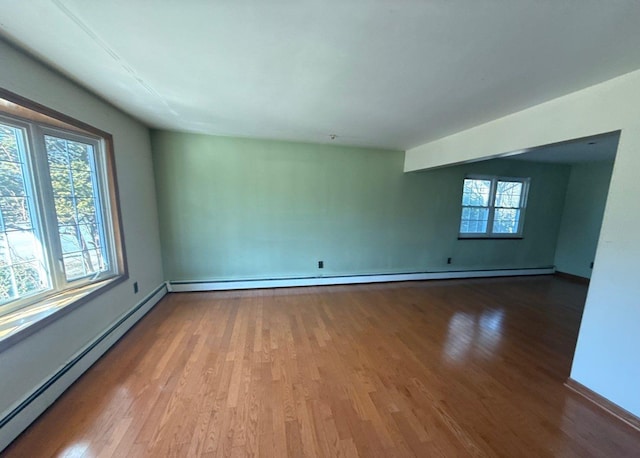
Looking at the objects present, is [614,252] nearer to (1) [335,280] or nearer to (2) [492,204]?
(1) [335,280]

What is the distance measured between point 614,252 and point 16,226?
4.11 meters

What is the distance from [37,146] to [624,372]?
4.43 meters

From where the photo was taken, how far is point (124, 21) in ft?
3.79

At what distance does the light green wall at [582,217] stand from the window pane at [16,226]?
7.77m

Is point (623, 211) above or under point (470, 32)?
under

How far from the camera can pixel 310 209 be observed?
3791 mm

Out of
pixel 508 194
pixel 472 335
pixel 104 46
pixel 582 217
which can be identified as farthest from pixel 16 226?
pixel 582 217

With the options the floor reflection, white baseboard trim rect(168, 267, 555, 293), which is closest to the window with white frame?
white baseboard trim rect(168, 267, 555, 293)

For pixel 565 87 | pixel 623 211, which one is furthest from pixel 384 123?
pixel 623 211

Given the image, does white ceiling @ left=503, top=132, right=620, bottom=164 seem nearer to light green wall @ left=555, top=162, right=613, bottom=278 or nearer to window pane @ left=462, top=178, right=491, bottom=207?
light green wall @ left=555, top=162, right=613, bottom=278

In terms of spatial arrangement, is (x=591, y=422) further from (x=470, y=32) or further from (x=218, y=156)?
(x=218, y=156)

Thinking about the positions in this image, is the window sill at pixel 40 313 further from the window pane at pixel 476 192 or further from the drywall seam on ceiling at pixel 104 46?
the window pane at pixel 476 192

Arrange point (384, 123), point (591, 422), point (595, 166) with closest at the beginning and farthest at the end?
point (591, 422) → point (384, 123) → point (595, 166)

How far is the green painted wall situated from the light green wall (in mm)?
243
